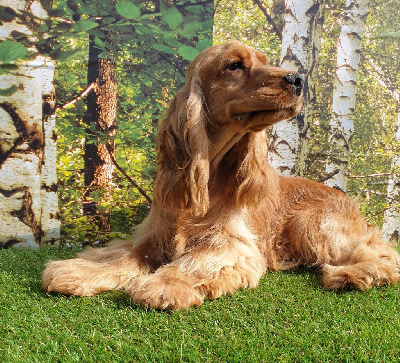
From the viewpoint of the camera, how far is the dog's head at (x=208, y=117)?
2236 millimetres

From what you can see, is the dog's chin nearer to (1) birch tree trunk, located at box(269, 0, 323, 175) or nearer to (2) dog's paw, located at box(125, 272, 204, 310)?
(2) dog's paw, located at box(125, 272, 204, 310)

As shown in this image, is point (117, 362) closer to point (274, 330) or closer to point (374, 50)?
point (274, 330)

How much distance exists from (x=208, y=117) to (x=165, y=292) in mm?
1026

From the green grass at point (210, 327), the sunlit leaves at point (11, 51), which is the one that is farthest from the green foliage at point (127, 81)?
the green grass at point (210, 327)

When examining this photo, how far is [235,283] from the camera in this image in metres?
2.43

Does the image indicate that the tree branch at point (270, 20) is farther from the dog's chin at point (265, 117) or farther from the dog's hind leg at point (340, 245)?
the dog's chin at point (265, 117)

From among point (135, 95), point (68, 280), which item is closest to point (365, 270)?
point (68, 280)

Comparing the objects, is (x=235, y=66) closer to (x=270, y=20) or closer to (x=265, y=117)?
(x=265, y=117)

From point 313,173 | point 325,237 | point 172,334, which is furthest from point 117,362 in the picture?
point 313,173

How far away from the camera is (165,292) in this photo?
209 centimetres

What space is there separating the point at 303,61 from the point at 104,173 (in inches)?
84.0

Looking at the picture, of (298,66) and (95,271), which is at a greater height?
(298,66)

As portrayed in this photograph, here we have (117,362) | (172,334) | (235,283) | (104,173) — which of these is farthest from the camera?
(104,173)

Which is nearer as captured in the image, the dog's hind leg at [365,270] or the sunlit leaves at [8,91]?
the dog's hind leg at [365,270]
